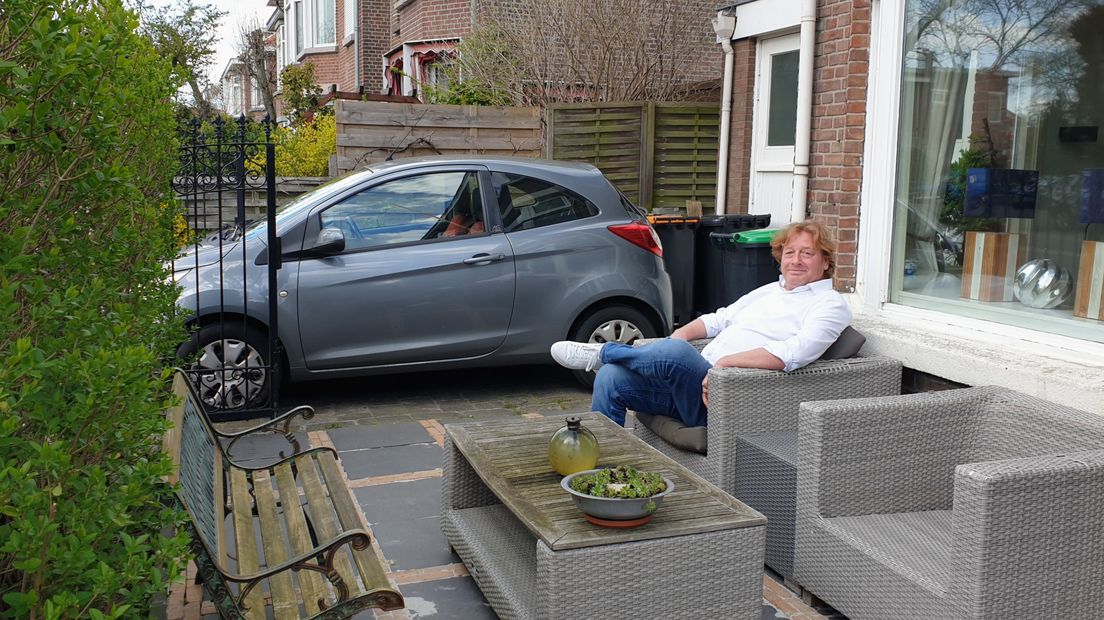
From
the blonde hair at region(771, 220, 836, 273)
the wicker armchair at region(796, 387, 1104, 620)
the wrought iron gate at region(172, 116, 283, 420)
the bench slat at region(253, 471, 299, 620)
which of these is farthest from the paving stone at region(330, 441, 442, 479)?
the wicker armchair at region(796, 387, 1104, 620)

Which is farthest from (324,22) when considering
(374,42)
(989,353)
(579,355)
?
(989,353)

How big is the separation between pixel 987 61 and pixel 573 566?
328 centimetres

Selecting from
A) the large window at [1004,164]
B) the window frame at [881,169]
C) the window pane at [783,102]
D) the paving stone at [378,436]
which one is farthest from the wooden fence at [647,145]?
the large window at [1004,164]

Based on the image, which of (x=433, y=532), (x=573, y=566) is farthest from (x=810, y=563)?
(x=433, y=532)

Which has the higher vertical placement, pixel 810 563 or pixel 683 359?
pixel 683 359

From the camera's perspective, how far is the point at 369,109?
11164mm

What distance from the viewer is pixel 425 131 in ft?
37.0

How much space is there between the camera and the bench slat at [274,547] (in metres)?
2.93

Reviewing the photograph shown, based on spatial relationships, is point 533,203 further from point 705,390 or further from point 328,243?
point 705,390

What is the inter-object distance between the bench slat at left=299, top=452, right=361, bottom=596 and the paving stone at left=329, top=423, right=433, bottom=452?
6.20ft

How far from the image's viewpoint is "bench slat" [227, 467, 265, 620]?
A: 296 cm

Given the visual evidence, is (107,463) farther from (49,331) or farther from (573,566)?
(573,566)

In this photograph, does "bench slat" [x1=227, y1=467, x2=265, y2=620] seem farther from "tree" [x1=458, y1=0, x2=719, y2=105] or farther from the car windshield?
"tree" [x1=458, y1=0, x2=719, y2=105]

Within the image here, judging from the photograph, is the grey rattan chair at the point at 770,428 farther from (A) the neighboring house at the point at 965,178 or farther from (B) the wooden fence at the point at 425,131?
(B) the wooden fence at the point at 425,131
